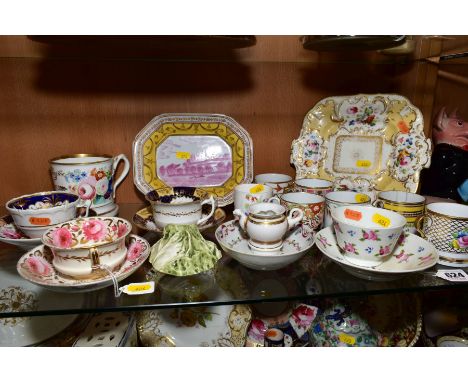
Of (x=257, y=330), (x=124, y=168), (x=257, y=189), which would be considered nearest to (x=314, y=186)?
(x=257, y=189)

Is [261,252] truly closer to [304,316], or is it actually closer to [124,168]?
[304,316]

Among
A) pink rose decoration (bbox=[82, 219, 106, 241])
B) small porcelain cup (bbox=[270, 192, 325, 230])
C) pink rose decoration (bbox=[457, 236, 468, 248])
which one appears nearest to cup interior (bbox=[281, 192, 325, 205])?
small porcelain cup (bbox=[270, 192, 325, 230])

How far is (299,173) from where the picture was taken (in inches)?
34.9

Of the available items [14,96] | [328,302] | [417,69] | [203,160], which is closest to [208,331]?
[328,302]

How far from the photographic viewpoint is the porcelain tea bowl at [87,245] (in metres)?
0.54

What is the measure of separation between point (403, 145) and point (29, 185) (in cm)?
89

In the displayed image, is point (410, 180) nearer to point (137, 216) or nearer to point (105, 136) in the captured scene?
point (137, 216)

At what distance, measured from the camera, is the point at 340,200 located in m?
→ 0.76

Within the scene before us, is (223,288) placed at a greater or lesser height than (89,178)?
lesser

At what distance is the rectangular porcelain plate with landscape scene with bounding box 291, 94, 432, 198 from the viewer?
2.66 feet

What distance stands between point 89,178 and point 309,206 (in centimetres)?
46

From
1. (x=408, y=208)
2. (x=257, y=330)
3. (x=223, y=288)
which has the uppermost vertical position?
(x=408, y=208)

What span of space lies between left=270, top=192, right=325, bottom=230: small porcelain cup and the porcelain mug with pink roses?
14.4 inches

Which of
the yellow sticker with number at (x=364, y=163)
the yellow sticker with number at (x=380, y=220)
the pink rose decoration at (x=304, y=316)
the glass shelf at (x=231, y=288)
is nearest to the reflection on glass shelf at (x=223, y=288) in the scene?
the glass shelf at (x=231, y=288)
